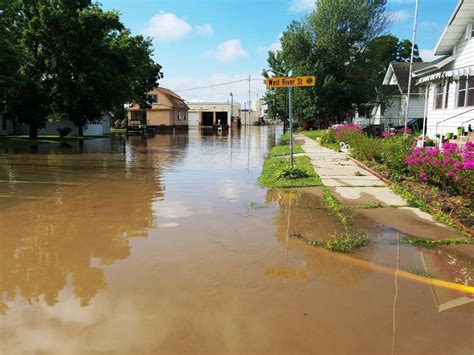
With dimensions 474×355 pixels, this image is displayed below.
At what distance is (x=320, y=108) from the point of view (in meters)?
37.4

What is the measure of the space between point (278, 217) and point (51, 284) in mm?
4294

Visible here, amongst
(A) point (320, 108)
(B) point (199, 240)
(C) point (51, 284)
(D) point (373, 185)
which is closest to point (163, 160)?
(D) point (373, 185)

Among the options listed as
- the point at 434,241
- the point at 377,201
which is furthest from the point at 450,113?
the point at 434,241

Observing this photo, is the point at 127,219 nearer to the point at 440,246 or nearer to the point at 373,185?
the point at 440,246

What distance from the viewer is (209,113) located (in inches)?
3425

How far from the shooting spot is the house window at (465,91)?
17.4 m

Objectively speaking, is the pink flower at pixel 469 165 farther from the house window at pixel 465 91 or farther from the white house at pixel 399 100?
the white house at pixel 399 100

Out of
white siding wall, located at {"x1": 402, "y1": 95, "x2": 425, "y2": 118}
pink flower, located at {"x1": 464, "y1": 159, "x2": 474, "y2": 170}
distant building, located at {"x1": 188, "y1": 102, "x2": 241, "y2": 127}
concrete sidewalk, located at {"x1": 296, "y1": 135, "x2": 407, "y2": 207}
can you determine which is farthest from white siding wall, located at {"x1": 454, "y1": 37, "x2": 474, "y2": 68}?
distant building, located at {"x1": 188, "y1": 102, "x2": 241, "y2": 127}

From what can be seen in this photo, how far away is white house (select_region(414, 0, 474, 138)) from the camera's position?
17.1 m

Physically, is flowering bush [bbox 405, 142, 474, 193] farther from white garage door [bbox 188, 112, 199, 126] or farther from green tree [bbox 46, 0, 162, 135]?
white garage door [bbox 188, 112, 199, 126]

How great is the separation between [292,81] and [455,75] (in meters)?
8.84

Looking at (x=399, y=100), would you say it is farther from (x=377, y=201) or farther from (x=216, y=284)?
(x=216, y=284)

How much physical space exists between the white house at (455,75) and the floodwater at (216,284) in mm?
11963

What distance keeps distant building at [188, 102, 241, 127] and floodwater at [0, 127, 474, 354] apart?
7682cm
